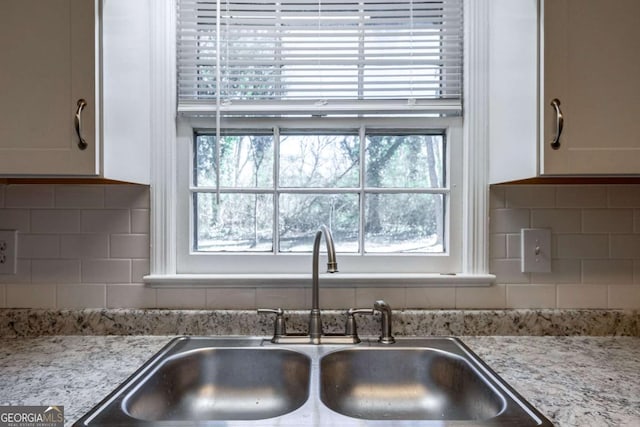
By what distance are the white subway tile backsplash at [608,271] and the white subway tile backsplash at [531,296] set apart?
12 cm

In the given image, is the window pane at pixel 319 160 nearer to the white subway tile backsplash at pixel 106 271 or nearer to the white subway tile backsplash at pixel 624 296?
the white subway tile backsplash at pixel 106 271

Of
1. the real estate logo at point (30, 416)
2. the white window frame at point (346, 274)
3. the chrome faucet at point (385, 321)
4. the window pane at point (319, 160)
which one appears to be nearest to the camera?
the real estate logo at point (30, 416)

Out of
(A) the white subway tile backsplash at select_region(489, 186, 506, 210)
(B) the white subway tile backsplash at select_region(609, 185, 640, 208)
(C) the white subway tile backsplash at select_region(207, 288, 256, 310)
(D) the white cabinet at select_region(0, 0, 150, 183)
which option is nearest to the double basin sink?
(C) the white subway tile backsplash at select_region(207, 288, 256, 310)

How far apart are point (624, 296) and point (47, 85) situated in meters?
1.74

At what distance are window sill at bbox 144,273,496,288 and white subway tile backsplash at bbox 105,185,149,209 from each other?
23 cm

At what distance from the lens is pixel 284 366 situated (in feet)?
3.51

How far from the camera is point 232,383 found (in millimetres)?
1076

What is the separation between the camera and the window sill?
3.94 feet

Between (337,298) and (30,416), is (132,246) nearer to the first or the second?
(30,416)

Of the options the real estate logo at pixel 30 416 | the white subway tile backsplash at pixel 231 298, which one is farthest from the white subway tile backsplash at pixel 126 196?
the real estate logo at pixel 30 416

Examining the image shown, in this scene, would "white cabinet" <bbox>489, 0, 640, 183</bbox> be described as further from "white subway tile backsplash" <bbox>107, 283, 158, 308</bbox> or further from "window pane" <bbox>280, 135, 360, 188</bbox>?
"white subway tile backsplash" <bbox>107, 283, 158, 308</bbox>

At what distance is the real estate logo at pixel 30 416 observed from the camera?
0.71m

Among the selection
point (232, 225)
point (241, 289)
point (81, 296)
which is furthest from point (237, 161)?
point (81, 296)

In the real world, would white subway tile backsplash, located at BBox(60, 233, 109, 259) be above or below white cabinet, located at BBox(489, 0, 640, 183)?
below
